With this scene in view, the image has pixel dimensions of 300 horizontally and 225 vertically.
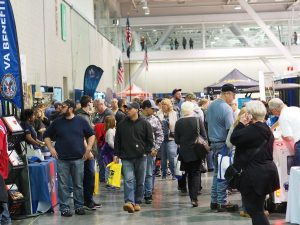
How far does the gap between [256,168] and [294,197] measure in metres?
1.54

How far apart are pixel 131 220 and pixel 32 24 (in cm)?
665

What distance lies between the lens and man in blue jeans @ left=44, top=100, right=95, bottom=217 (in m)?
7.75

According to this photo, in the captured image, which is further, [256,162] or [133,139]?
[133,139]

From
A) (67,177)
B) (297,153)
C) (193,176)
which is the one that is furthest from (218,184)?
(67,177)

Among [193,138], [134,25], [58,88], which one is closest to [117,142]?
[193,138]

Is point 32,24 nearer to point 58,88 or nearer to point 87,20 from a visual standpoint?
point 58,88

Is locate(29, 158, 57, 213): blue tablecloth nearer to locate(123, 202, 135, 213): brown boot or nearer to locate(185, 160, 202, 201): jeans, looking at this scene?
locate(123, 202, 135, 213): brown boot

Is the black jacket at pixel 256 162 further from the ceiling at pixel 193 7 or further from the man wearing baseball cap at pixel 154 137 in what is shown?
the ceiling at pixel 193 7

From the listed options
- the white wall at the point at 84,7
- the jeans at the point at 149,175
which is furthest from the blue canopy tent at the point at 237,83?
the jeans at the point at 149,175

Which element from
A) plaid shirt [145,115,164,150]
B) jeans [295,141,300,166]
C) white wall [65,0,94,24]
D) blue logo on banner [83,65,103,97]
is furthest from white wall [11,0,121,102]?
jeans [295,141,300,166]

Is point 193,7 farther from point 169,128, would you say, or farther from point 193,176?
point 193,176

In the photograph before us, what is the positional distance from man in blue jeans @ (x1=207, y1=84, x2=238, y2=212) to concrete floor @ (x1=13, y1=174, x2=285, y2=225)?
22cm

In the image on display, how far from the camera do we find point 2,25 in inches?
309

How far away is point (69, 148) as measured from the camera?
774 cm
